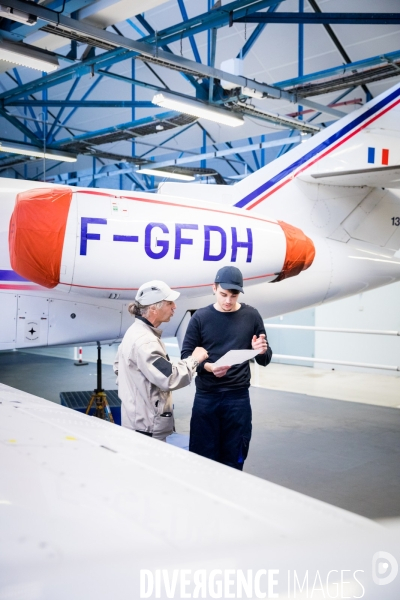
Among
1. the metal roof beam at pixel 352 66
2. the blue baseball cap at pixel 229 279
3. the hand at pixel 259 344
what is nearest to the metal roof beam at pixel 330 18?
the metal roof beam at pixel 352 66

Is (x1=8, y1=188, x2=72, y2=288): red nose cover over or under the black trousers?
over

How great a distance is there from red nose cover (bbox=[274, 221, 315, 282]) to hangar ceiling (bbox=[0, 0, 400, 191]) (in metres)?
2.64

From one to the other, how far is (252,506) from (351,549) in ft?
0.81

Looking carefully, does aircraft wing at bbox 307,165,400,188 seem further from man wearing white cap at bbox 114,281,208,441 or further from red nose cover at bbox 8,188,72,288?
man wearing white cap at bbox 114,281,208,441

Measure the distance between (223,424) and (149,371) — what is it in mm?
897

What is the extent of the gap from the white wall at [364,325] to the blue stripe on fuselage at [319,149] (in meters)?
4.53

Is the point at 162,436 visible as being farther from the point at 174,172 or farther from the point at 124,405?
the point at 174,172

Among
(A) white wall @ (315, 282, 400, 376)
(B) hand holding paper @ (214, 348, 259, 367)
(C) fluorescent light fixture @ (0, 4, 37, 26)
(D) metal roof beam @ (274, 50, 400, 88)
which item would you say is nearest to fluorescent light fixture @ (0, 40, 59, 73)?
(C) fluorescent light fixture @ (0, 4, 37, 26)

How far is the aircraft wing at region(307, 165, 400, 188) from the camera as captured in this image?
19.1 ft

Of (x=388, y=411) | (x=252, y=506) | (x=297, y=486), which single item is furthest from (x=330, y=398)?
(x=252, y=506)

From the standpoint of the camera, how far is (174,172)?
13.5 metres

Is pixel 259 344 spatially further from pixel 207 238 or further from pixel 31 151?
pixel 31 151

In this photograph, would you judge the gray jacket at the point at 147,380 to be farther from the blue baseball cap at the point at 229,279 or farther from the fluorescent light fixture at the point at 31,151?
the fluorescent light fixture at the point at 31,151

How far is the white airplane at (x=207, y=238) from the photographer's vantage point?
198 inches
